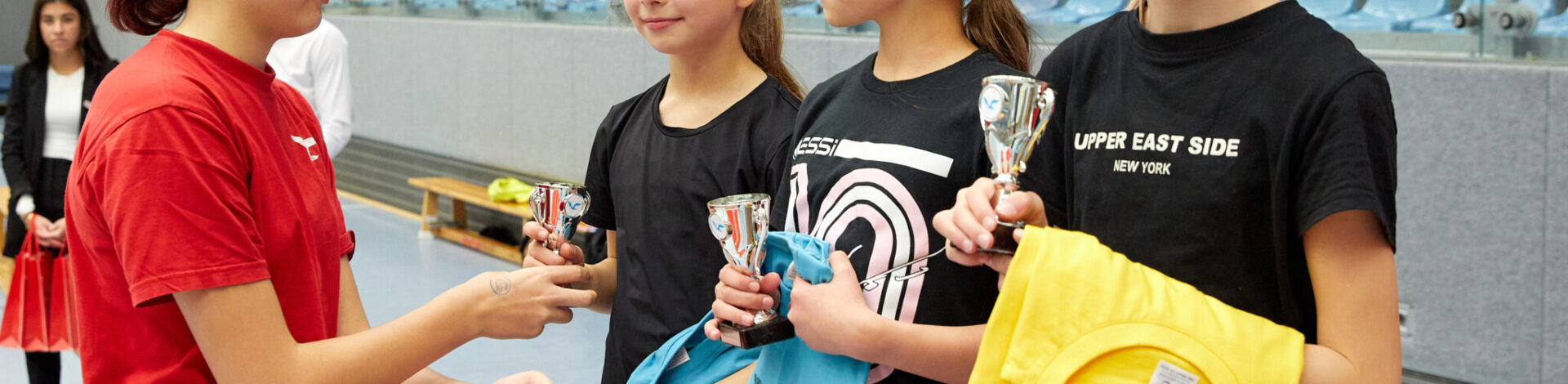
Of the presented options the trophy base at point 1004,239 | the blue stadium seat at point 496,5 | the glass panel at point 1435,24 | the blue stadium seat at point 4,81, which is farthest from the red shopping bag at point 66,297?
the blue stadium seat at point 4,81

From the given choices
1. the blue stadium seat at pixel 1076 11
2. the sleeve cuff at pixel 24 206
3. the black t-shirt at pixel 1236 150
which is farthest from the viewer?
the blue stadium seat at pixel 1076 11

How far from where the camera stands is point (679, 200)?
81.4 inches

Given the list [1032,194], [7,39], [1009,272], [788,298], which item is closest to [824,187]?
[788,298]

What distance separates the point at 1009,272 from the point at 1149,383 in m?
0.17

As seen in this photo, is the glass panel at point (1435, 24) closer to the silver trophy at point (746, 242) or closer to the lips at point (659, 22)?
the lips at point (659, 22)

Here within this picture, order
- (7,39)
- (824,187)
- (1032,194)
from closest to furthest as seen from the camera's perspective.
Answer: (1032,194) < (824,187) < (7,39)

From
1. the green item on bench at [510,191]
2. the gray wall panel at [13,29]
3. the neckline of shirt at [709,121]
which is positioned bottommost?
the gray wall panel at [13,29]

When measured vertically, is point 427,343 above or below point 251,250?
below

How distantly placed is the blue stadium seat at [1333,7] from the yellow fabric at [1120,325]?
3421 millimetres

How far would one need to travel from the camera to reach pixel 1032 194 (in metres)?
1.36

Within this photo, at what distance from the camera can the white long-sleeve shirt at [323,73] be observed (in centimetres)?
459

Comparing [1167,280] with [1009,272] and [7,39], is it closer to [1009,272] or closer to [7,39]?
[1009,272]

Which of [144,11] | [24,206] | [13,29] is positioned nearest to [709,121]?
[144,11]

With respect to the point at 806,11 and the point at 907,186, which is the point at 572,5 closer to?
the point at 806,11
